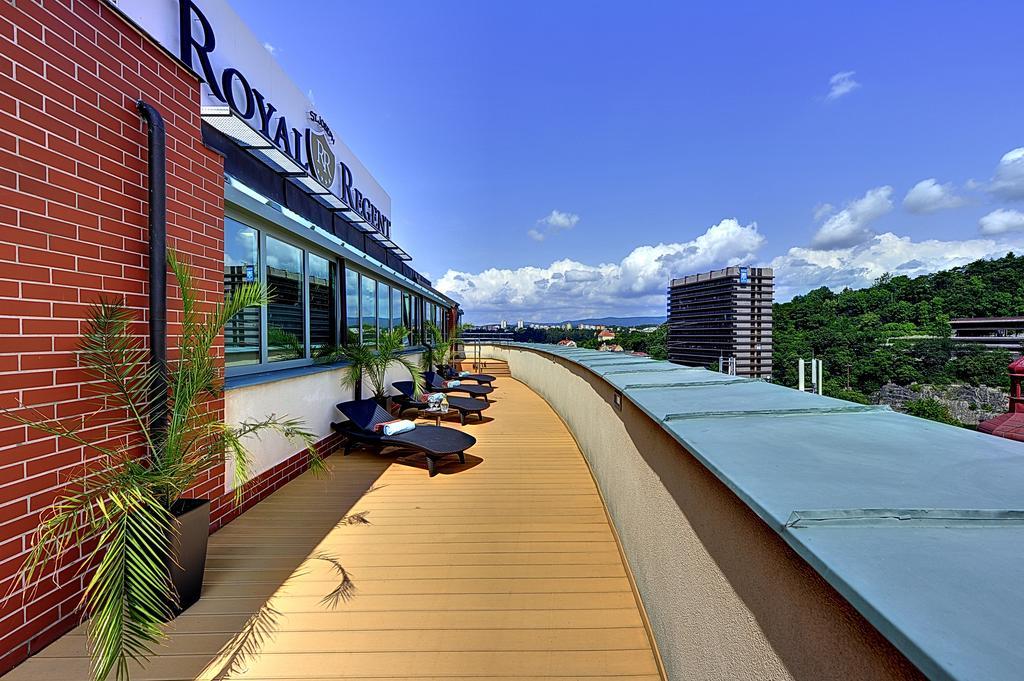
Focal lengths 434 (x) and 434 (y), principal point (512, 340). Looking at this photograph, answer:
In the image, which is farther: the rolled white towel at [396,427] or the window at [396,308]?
the window at [396,308]

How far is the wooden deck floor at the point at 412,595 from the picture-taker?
7.55ft

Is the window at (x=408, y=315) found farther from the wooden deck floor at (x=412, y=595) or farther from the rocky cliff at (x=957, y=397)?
the rocky cliff at (x=957, y=397)

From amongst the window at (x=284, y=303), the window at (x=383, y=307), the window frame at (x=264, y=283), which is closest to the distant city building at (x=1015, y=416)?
the window at (x=383, y=307)

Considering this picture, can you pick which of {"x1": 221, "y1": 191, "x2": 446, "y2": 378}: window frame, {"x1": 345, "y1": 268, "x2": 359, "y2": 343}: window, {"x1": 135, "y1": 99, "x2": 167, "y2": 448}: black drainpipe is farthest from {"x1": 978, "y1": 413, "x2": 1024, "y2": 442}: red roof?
{"x1": 135, "y1": 99, "x2": 167, "y2": 448}: black drainpipe

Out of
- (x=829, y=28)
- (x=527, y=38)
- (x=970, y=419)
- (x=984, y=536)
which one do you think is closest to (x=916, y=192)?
(x=970, y=419)

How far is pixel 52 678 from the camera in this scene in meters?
2.24

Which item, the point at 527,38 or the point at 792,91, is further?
the point at 792,91

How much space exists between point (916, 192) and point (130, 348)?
110515 millimetres

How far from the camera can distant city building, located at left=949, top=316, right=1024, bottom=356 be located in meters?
42.8

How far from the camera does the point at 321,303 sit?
7.04 m

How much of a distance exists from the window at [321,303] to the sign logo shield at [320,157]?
312 cm

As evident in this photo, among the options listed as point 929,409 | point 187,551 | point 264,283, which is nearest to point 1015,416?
point 264,283

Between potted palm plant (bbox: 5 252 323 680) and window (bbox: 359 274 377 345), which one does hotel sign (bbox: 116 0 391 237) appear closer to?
window (bbox: 359 274 377 345)

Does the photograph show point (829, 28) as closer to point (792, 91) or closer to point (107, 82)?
point (792, 91)
